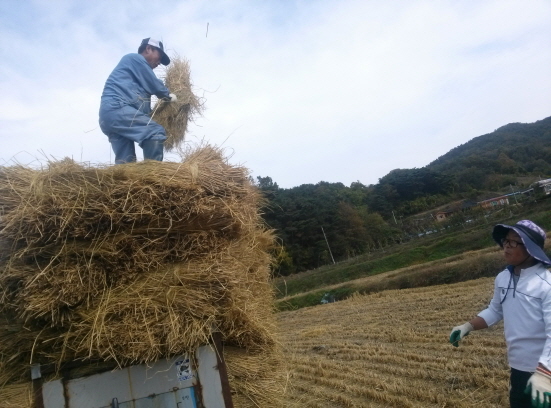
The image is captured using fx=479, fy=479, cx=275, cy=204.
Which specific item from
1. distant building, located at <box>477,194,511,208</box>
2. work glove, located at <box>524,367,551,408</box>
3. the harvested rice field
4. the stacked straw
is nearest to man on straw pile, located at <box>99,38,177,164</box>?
the stacked straw

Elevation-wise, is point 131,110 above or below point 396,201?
below

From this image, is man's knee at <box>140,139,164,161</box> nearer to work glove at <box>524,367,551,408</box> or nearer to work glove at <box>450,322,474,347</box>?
work glove at <box>450,322,474,347</box>

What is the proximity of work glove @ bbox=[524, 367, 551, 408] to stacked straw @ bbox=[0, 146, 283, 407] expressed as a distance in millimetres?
1552

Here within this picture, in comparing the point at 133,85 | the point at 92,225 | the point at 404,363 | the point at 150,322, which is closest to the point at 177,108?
the point at 133,85

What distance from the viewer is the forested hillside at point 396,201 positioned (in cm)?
4450

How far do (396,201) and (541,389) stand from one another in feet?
241

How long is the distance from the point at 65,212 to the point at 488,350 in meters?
6.92

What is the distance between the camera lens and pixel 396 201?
74.1 m

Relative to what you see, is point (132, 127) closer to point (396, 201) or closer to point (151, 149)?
point (151, 149)

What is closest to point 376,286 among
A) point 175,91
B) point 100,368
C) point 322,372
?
point 322,372

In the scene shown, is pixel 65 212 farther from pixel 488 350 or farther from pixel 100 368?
pixel 488 350

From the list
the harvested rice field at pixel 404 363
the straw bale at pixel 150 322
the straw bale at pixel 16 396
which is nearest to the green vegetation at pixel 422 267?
the harvested rice field at pixel 404 363

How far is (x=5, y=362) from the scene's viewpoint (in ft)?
8.76

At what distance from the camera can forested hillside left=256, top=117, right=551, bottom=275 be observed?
44.5 m
